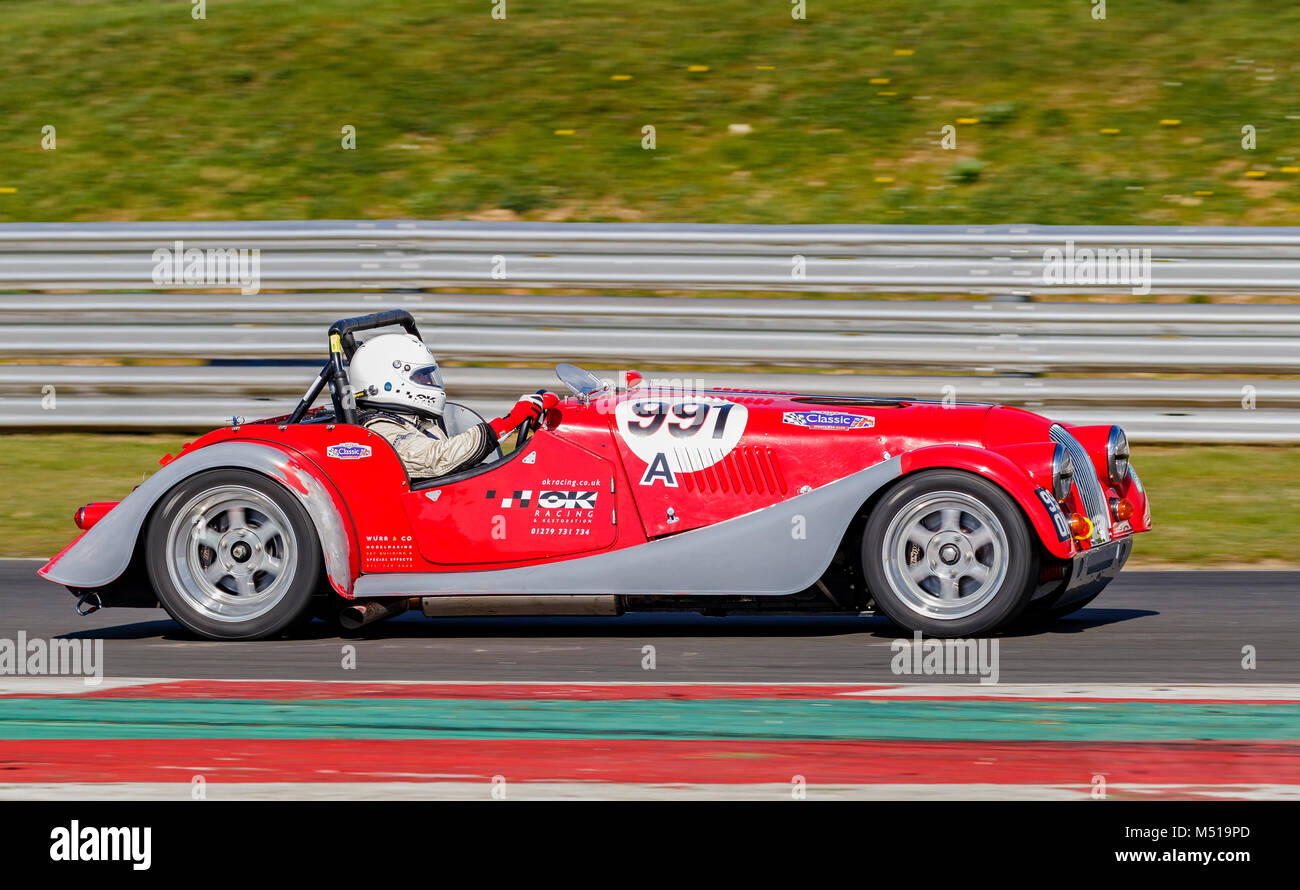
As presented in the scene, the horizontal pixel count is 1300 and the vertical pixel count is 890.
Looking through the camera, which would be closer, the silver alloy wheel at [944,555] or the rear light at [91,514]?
the silver alloy wheel at [944,555]

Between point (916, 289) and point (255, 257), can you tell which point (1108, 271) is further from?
point (255, 257)

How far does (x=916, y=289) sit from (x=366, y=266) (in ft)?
11.9

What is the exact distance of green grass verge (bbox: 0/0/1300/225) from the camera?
13.6m

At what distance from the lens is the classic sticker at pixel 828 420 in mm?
6595

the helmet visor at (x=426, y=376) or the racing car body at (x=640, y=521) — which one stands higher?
the helmet visor at (x=426, y=376)

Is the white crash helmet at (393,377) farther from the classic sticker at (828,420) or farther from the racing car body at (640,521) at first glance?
the classic sticker at (828,420)

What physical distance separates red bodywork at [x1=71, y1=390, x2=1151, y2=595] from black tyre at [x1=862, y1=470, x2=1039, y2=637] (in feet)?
0.51

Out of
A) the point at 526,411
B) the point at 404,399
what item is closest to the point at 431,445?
the point at 404,399

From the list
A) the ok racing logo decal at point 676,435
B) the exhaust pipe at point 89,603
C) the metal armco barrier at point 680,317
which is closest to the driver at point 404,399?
the ok racing logo decal at point 676,435

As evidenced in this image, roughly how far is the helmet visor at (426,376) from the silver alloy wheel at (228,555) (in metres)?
0.81

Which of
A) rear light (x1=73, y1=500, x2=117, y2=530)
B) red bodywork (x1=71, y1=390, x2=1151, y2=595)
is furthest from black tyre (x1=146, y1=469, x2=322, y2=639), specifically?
rear light (x1=73, y1=500, x2=117, y2=530)
